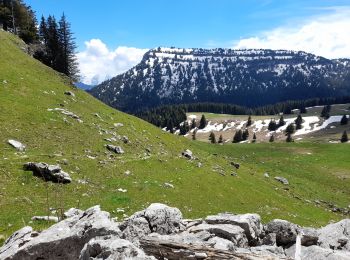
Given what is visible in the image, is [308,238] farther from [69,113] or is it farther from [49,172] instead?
[69,113]

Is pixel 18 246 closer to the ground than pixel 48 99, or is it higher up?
closer to the ground

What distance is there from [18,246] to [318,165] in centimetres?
7228

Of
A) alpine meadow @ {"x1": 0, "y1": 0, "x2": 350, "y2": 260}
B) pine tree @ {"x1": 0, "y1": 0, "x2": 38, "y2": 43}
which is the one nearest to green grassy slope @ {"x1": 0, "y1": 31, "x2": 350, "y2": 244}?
alpine meadow @ {"x1": 0, "y1": 0, "x2": 350, "y2": 260}

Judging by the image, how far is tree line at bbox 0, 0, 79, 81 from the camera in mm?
91500

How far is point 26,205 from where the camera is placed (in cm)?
2994

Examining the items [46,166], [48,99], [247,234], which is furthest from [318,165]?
[247,234]

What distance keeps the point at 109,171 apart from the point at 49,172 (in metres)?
7.20

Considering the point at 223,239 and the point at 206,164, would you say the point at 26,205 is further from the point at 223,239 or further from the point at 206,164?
the point at 206,164

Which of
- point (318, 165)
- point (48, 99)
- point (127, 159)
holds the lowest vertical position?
point (318, 165)

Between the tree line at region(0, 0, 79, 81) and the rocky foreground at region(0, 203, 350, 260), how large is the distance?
79102 millimetres

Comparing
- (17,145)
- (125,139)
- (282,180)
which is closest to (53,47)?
(125,139)

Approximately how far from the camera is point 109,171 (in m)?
40.9

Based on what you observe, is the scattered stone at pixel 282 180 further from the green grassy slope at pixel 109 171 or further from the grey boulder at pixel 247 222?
the grey boulder at pixel 247 222

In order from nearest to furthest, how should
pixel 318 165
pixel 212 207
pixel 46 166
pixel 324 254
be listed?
pixel 324 254
pixel 46 166
pixel 212 207
pixel 318 165
